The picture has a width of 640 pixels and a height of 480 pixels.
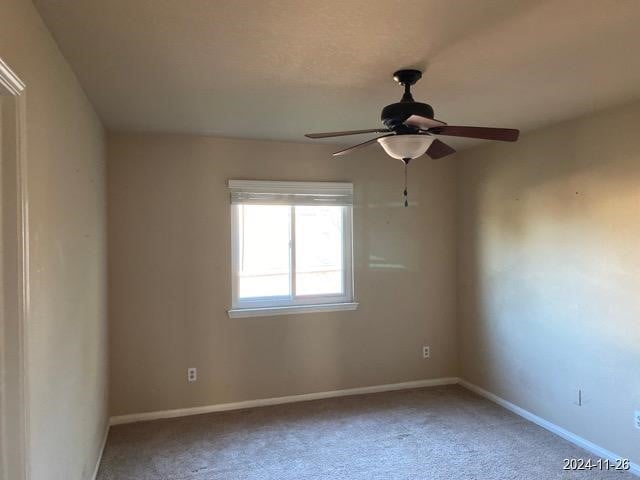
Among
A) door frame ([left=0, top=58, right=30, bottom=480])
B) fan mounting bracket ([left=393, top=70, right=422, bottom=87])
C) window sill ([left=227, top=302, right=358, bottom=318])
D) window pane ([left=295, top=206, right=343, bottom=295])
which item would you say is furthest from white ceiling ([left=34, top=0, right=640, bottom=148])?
window sill ([left=227, top=302, right=358, bottom=318])

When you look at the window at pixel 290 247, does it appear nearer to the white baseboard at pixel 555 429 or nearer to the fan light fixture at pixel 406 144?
the white baseboard at pixel 555 429

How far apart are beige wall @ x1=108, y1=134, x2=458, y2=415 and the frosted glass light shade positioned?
1.94 meters

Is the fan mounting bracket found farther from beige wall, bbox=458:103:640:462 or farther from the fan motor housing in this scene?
beige wall, bbox=458:103:640:462

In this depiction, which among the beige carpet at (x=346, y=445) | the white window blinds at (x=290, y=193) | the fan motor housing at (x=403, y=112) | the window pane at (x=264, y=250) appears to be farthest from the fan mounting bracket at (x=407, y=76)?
the beige carpet at (x=346, y=445)

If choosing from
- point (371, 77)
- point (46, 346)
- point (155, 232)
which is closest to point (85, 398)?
point (46, 346)

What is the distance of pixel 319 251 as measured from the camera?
4.27 meters

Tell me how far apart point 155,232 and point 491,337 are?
10.2 ft

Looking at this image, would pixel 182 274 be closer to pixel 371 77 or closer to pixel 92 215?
pixel 92 215

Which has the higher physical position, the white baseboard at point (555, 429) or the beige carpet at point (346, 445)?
the white baseboard at point (555, 429)

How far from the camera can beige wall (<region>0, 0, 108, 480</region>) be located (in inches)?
63.2

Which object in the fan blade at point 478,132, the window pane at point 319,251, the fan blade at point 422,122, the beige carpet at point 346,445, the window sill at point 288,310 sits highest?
the fan blade at point 422,122

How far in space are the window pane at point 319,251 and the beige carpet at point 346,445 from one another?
41.9 inches

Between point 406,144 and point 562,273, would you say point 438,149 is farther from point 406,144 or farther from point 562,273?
point 562,273

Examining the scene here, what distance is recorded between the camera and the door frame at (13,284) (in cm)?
140
